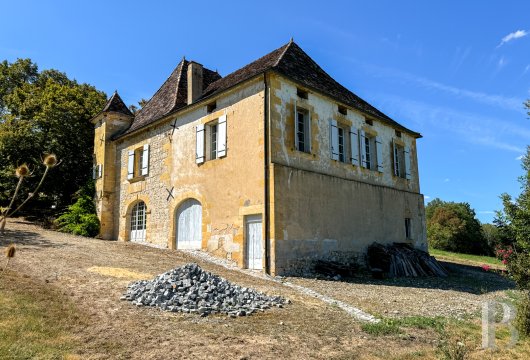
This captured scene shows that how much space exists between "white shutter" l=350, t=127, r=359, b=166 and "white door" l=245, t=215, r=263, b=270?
187 inches

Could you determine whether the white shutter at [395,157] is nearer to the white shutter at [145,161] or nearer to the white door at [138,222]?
the white shutter at [145,161]

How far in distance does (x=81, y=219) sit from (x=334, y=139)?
1137cm

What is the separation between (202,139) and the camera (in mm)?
14836

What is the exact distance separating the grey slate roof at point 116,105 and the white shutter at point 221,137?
309 inches

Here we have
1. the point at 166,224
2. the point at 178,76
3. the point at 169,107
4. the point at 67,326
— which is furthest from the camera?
the point at 178,76

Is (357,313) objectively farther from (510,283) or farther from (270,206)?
(510,283)

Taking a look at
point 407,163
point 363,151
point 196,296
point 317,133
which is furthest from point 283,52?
point 196,296

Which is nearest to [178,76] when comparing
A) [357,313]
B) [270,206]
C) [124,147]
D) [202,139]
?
[124,147]

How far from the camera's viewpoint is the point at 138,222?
17859mm

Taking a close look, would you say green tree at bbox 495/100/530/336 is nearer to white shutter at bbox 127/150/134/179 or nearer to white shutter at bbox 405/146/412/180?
white shutter at bbox 405/146/412/180

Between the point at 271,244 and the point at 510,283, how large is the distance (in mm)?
8752

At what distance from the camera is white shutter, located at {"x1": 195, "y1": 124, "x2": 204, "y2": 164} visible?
48.5 ft

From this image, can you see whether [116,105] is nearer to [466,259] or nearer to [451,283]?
[451,283]

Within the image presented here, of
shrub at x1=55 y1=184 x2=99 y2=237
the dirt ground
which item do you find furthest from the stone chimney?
shrub at x1=55 y1=184 x2=99 y2=237
